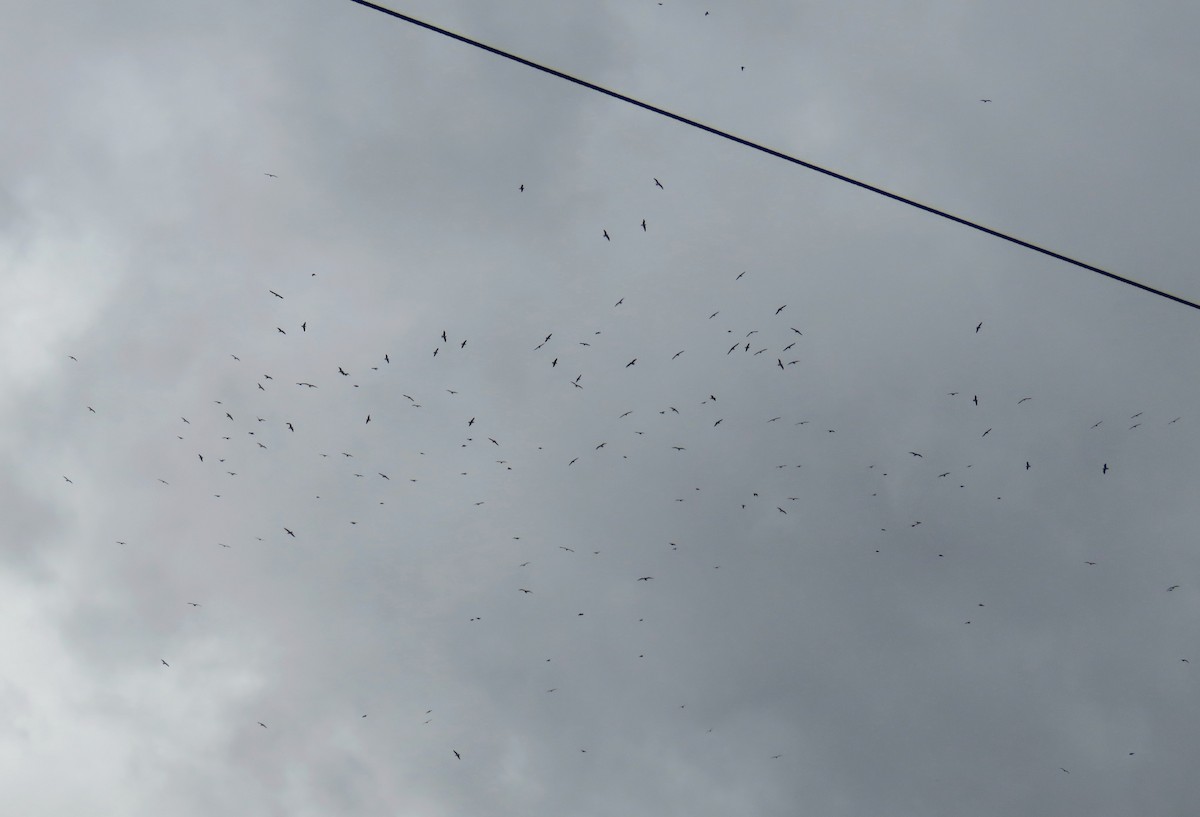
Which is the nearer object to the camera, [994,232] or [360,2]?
[360,2]

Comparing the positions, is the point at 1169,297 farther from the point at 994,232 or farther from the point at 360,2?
the point at 360,2

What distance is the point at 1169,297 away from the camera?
11.6 m

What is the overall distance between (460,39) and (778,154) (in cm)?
377

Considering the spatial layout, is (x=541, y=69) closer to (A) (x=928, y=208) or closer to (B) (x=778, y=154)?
(B) (x=778, y=154)

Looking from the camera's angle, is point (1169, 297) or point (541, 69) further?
point (1169, 297)

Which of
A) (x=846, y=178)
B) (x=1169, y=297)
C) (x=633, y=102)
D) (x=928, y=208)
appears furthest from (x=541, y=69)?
(x=1169, y=297)

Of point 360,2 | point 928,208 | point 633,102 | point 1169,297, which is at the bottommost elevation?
point 360,2

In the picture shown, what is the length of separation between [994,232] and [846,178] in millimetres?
1943

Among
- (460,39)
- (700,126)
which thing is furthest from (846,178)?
(460,39)

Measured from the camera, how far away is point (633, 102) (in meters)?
10.8

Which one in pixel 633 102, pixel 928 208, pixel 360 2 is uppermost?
pixel 928 208

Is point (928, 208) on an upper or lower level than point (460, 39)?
upper

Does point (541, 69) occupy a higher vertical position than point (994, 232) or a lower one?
lower

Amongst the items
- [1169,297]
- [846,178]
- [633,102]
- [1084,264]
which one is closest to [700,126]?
[633,102]
